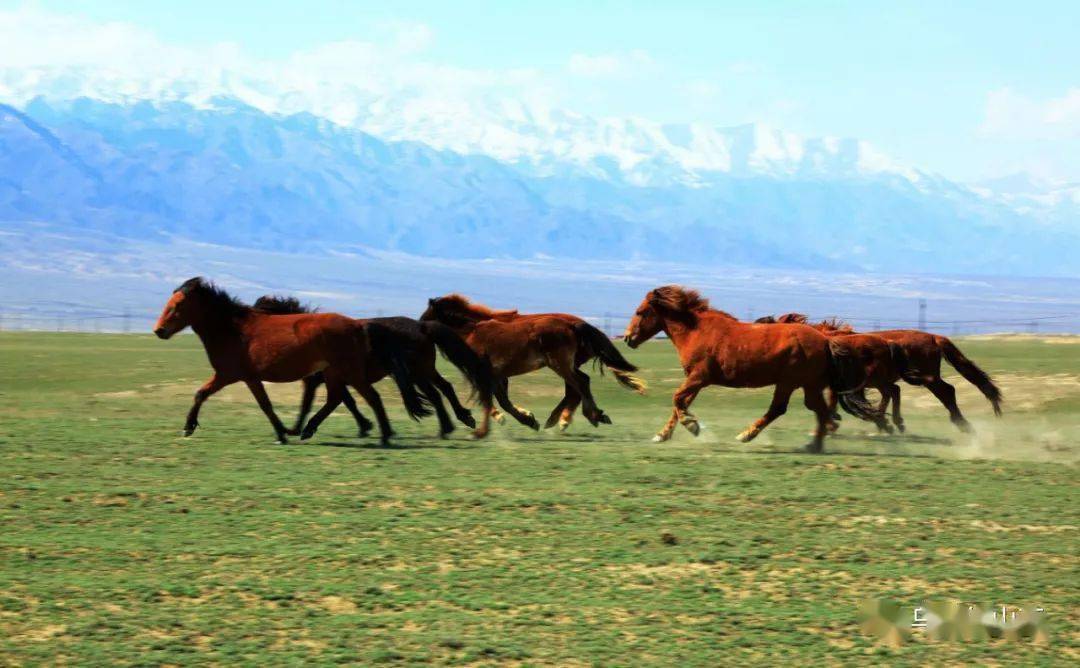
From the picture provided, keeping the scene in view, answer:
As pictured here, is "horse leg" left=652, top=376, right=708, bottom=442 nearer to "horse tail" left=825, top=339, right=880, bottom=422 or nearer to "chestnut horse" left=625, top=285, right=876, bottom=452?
"chestnut horse" left=625, top=285, right=876, bottom=452

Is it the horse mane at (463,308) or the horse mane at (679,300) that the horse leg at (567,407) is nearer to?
the horse mane at (463,308)

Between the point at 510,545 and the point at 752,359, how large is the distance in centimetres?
672

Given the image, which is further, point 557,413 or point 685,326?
point 557,413

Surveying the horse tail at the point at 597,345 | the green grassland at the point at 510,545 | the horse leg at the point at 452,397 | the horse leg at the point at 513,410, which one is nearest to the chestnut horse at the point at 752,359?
the green grassland at the point at 510,545

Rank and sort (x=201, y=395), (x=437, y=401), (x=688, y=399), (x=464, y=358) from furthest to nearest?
(x=464, y=358), (x=437, y=401), (x=688, y=399), (x=201, y=395)

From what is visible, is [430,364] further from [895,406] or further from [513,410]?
[895,406]

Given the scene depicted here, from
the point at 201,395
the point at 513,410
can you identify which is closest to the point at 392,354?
the point at 513,410

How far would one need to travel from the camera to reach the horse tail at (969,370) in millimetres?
20438

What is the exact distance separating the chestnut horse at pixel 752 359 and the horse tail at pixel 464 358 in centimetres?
205

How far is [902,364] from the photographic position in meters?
19.8

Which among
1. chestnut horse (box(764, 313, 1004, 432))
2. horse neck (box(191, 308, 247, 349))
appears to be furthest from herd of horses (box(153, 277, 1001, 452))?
chestnut horse (box(764, 313, 1004, 432))

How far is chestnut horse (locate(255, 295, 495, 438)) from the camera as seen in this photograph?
676 inches

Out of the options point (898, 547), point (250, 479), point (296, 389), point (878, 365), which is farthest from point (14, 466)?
point (296, 389)

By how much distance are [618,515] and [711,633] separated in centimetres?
347
